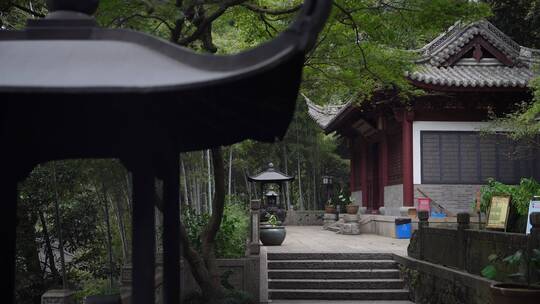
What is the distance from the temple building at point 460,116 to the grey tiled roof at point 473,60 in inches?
0.9

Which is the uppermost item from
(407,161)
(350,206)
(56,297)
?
(407,161)

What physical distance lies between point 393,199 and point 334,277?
7.04 m

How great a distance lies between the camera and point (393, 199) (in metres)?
17.4

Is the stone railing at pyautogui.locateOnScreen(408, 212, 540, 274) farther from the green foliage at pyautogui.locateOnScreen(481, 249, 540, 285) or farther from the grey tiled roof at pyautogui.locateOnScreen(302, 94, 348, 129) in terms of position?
the grey tiled roof at pyautogui.locateOnScreen(302, 94, 348, 129)

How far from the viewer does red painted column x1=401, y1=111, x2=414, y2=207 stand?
1571 centimetres

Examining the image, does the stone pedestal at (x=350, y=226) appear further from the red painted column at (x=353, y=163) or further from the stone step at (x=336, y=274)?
the stone step at (x=336, y=274)

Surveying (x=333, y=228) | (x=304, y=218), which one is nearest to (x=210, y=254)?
(x=333, y=228)

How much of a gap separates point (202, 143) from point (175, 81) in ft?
5.29

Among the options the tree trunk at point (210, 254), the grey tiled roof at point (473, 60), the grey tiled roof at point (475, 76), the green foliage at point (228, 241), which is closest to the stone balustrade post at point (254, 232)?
the green foliage at point (228, 241)

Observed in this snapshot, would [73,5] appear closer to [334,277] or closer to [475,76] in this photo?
[334,277]

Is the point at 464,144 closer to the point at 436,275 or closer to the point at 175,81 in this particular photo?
the point at 436,275

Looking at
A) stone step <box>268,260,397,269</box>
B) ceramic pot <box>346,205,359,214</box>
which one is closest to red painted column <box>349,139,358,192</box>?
ceramic pot <box>346,205,359,214</box>

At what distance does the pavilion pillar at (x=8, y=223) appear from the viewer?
2.95m

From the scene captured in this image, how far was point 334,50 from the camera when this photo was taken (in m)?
8.30
